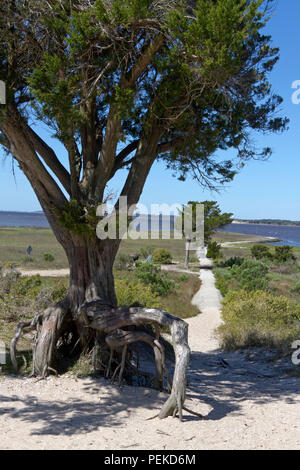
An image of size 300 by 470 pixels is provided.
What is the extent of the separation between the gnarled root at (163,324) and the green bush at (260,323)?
4.75 m

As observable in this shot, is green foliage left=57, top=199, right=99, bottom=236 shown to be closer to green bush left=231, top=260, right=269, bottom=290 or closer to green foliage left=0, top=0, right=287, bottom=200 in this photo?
green foliage left=0, top=0, right=287, bottom=200

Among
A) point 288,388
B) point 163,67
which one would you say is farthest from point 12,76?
point 288,388

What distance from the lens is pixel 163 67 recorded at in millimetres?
6418

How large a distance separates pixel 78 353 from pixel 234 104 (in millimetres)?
5081

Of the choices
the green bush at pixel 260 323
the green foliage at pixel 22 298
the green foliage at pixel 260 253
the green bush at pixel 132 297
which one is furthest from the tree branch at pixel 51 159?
the green foliage at pixel 260 253

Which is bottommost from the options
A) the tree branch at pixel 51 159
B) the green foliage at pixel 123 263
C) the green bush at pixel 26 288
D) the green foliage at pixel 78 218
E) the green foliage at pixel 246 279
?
the green foliage at pixel 246 279

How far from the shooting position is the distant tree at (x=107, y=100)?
5.54 m

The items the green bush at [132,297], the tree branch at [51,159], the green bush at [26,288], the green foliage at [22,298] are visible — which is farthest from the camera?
the green bush at [132,297]

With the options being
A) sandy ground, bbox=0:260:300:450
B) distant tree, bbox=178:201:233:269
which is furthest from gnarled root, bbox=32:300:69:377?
distant tree, bbox=178:201:233:269

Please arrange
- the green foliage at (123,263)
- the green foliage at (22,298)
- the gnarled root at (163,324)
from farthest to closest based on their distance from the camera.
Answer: the green foliage at (123,263), the green foliage at (22,298), the gnarled root at (163,324)

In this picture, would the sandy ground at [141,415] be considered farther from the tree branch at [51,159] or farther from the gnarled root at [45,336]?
the tree branch at [51,159]

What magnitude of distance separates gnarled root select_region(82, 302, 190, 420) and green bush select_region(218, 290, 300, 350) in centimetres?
475

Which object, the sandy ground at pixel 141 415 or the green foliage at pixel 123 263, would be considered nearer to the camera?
the sandy ground at pixel 141 415
